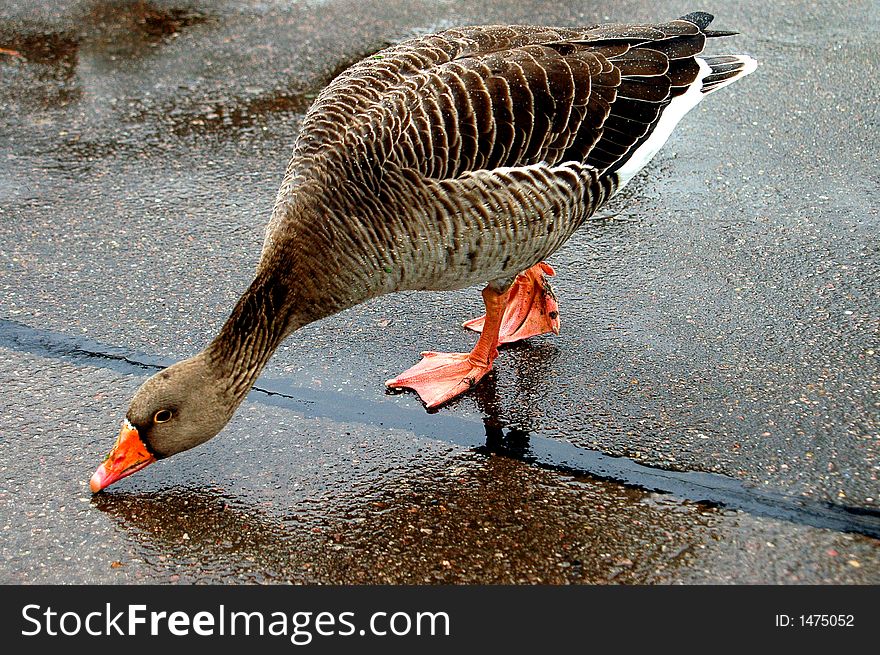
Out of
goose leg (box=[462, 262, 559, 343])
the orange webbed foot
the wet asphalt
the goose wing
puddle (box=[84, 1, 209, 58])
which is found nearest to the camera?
the wet asphalt

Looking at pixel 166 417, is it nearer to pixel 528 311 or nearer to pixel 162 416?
pixel 162 416

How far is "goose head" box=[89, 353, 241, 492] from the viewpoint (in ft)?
11.4

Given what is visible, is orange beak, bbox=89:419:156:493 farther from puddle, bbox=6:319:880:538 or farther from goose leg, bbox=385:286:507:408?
goose leg, bbox=385:286:507:408

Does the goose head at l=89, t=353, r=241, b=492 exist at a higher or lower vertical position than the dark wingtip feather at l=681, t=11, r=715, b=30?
lower

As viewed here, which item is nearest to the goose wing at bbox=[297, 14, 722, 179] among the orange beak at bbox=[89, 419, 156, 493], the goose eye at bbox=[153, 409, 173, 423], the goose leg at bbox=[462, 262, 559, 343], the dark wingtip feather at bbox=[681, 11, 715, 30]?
the dark wingtip feather at bbox=[681, 11, 715, 30]

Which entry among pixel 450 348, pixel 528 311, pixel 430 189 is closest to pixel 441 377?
pixel 450 348

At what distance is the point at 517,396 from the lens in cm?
421

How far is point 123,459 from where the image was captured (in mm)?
3520

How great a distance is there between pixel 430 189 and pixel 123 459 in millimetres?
1539

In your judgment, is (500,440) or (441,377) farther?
(441,377)

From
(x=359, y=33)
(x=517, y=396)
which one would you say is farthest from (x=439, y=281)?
(x=359, y=33)

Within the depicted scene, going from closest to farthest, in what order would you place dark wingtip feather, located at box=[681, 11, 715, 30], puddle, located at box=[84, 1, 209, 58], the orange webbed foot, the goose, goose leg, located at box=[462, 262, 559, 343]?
the goose → the orange webbed foot → goose leg, located at box=[462, 262, 559, 343] → dark wingtip feather, located at box=[681, 11, 715, 30] → puddle, located at box=[84, 1, 209, 58]

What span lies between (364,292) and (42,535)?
1.50 m

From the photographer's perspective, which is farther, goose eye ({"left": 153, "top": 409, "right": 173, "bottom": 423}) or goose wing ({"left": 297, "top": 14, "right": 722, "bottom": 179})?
goose wing ({"left": 297, "top": 14, "right": 722, "bottom": 179})
